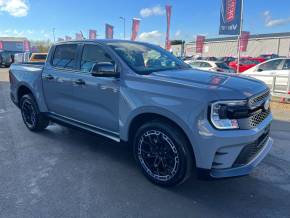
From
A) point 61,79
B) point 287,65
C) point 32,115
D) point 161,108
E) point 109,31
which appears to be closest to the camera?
point 161,108

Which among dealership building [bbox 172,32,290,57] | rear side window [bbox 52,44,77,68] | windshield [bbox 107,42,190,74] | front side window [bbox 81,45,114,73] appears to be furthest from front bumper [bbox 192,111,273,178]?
dealership building [bbox 172,32,290,57]

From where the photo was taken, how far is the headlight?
2.73 metres

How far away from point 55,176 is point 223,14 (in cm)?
1227

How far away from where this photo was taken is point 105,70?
3508 mm

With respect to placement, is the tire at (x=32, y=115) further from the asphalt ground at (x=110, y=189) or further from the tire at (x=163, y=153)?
the tire at (x=163, y=153)

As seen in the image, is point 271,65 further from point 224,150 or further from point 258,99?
point 224,150

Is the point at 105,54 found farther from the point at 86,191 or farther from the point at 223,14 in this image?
the point at 223,14

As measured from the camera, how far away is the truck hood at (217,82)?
288 centimetres

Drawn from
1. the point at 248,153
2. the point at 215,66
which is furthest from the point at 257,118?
the point at 215,66

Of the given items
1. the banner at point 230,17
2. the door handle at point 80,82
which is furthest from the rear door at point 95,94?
the banner at point 230,17

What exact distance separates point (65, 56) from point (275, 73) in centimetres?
857

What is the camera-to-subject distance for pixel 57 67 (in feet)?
15.5

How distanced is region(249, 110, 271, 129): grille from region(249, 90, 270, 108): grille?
107mm

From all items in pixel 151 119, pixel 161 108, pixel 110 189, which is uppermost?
pixel 161 108
